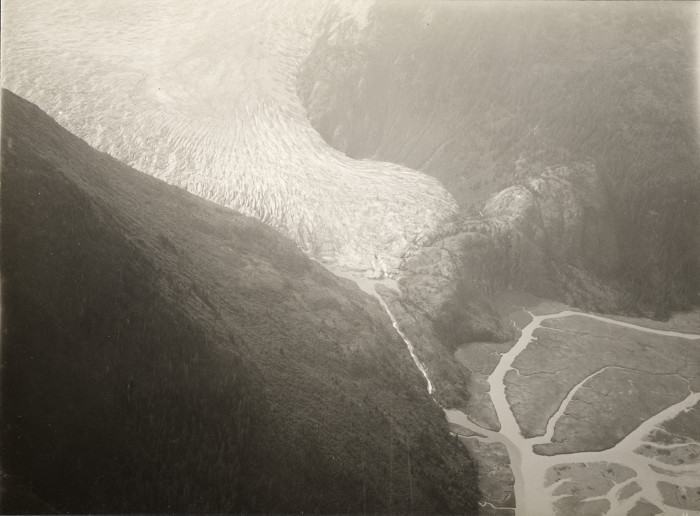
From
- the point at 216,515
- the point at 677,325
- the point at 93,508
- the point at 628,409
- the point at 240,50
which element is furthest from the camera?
the point at 240,50

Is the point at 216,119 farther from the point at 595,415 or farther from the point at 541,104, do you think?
the point at 595,415

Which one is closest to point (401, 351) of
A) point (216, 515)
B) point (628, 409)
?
point (628, 409)

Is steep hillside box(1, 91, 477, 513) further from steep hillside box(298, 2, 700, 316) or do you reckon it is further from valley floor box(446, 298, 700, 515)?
steep hillside box(298, 2, 700, 316)

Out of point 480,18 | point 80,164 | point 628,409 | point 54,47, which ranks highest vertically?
point 480,18

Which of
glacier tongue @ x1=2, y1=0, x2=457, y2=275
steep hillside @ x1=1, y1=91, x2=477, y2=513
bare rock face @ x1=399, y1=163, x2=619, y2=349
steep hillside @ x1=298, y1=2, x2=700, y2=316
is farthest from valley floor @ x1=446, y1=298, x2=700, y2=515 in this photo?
glacier tongue @ x1=2, y1=0, x2=457, y2=275

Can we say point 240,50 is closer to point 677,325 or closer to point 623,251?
point 623,251

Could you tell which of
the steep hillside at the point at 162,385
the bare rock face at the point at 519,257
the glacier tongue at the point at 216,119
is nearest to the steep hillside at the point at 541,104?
the bare rock face at the point at 519,257
